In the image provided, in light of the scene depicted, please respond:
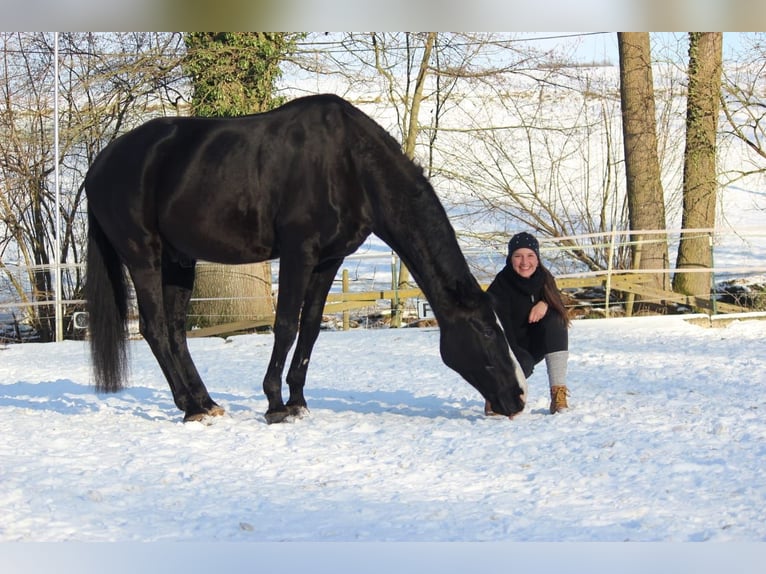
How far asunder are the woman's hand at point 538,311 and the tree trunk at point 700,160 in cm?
826

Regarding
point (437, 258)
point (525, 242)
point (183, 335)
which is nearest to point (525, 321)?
point (525, 242)

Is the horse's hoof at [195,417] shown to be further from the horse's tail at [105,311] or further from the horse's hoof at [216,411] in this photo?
the horse's tail at [105,311]

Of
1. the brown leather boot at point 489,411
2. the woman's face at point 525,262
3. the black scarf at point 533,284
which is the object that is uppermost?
the woman's face at point 525,262

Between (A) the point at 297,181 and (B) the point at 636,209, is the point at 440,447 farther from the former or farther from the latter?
(B) the point at 636,209

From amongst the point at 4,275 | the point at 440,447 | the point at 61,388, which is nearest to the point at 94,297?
the point at 61,388

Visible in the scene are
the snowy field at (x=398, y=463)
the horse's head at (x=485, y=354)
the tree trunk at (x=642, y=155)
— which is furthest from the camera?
the tree trunk at (x=642, y=155)

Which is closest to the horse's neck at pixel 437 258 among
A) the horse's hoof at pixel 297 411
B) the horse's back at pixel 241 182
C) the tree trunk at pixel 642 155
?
the horse's back at pixel 241 182

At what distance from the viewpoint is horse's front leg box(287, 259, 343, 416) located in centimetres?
511

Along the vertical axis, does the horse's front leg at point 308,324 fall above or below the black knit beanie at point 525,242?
below

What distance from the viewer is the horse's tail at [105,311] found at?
5.30 meters

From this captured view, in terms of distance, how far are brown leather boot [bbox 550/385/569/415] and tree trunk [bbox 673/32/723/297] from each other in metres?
8.26

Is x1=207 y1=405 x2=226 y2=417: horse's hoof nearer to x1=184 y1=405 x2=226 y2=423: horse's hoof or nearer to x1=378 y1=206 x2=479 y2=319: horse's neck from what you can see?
x1=184 y1=405 x2=226 y2=423: horse's hoof

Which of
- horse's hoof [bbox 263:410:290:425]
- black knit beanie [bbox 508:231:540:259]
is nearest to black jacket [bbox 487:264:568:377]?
black knit beanie [bbox 508:231:540:259]

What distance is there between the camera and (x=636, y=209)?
42.4ft
